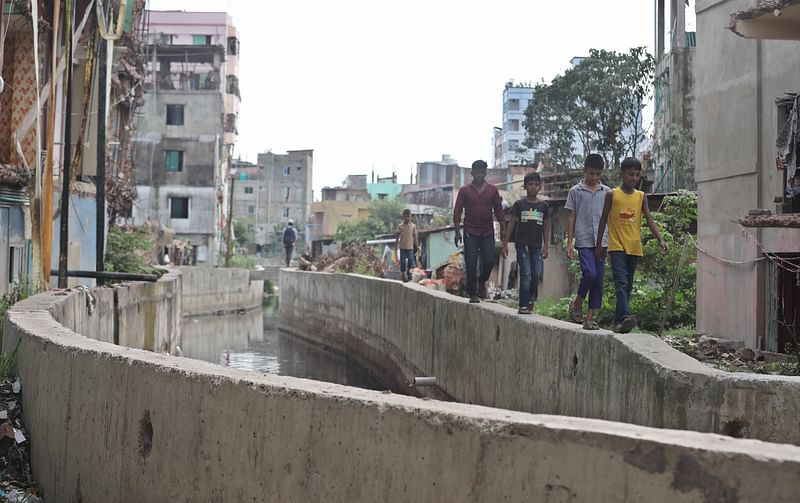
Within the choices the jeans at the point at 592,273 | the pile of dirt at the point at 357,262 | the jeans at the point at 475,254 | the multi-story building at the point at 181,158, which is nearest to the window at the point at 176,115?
the multi-story building at the point at 181,158

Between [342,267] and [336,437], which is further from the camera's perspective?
[342,267]

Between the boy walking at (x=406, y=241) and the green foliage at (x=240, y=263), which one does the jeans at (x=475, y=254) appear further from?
the green foliage at (x=240, y=263)

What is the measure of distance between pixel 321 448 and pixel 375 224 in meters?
55.7

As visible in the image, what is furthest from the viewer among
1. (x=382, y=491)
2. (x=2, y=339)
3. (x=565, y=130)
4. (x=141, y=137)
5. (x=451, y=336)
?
(x=141, y=137)

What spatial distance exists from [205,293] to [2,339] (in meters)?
31.0

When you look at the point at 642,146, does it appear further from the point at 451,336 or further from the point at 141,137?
the point at 451,336

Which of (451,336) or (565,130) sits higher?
(565,130)

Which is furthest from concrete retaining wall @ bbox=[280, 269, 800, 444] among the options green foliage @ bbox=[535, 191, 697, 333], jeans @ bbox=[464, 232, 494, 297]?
green foliage @ bbox=[535, 191, 697, 333]

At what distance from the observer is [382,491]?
147 inches

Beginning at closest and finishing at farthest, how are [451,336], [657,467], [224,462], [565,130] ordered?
1. [657,467]
2. [224,462]
3. [451,336]
4. [565,130]

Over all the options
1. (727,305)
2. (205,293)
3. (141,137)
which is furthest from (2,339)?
(141,137)

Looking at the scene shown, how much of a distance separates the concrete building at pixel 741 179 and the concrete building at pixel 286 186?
241 feet

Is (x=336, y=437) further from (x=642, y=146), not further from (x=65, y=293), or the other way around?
(x=642, y=146)

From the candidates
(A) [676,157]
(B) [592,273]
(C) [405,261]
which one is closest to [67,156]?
(B) [592,273]
